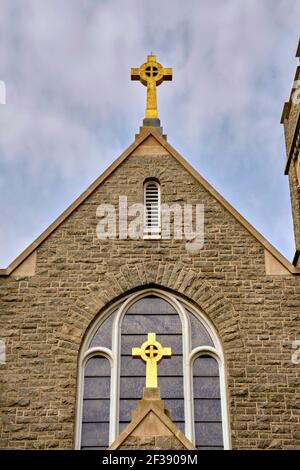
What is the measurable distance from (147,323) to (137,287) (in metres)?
0.70

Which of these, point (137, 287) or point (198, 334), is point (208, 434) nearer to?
point (198, 334)

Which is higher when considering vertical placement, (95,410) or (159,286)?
(159,286)

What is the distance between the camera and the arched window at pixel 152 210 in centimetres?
1958

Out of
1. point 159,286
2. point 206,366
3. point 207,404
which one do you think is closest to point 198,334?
point 206,366

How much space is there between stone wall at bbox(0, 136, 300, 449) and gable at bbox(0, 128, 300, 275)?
1.3 inches

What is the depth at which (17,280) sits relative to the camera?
18.6 metres

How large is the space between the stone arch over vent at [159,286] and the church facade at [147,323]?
0.08 ft

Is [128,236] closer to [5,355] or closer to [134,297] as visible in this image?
[134,297]

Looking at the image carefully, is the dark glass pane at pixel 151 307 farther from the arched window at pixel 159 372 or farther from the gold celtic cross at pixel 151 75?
the gold celtic cross at pixel 151 75

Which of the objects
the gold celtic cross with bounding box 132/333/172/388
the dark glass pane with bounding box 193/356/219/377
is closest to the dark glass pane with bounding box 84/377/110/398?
the dark glass pane with bounding box 193/356/219/377

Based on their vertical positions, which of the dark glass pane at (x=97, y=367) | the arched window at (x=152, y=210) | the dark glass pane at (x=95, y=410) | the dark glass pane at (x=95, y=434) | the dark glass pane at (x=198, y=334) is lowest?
the dark glass pane at (x=95, y=434)

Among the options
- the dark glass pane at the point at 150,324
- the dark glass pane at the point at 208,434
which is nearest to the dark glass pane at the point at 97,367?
the dark glass pane at the point at 150,324

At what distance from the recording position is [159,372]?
17.8 metres

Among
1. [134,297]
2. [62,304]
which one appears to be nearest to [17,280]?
[62,304]
